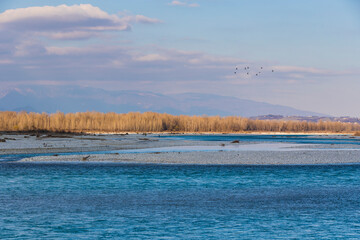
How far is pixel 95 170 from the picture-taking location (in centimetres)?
3566

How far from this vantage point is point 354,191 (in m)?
26.9

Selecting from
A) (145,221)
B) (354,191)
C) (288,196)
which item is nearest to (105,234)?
(145,221)

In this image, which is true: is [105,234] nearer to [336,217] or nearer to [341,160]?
[336,217]

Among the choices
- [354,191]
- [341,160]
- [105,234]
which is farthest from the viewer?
[341,160]

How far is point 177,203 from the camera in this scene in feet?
74.0

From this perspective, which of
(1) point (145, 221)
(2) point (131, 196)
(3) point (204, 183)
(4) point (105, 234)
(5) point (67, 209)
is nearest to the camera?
(4) point (105, 234)

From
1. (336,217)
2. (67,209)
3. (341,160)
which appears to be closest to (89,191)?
(67,209)

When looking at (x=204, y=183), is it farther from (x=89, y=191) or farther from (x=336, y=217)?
(x=336, y=217)

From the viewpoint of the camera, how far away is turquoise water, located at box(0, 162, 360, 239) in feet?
56.2

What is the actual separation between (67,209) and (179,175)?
1316cm

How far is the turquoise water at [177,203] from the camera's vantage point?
17.1 metres

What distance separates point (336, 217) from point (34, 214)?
12009mm

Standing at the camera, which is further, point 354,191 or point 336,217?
point 354,191

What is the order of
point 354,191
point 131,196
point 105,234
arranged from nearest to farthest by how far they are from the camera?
point 105,234 → point 131,196 → point 354,191
